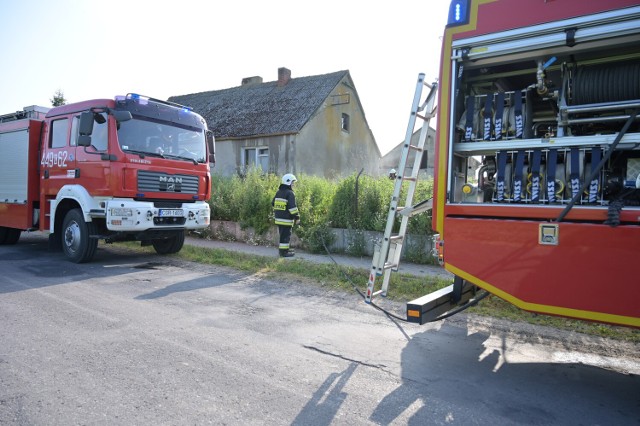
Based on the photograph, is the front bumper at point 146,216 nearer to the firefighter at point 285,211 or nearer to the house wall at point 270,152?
the firefighter at point 285,211

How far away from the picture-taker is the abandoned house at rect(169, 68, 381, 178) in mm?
21531

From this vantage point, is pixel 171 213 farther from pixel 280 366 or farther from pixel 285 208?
pixel 280 366

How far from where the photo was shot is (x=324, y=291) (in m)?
6.79

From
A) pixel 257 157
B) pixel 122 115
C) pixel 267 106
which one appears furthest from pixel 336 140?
pixel 122 115

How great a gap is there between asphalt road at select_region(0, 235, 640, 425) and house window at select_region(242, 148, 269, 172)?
1619 centimetres

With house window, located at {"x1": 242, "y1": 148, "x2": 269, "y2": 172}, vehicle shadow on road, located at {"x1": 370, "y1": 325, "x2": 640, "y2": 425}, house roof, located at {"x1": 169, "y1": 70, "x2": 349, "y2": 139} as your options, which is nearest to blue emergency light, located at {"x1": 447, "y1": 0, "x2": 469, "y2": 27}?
vehicle shadow on road, located at {"x1": 370, "y1": 325, "x2": 640, "y2": 425}

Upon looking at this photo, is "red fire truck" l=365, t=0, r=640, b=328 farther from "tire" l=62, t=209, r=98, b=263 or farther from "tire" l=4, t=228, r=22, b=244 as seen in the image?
"tire" l=4, t=228, r=22, b=244

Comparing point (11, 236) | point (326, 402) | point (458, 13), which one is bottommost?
point (326, 402)

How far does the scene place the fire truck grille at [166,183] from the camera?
7.98 m

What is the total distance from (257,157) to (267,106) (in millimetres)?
3385

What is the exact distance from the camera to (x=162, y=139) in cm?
842

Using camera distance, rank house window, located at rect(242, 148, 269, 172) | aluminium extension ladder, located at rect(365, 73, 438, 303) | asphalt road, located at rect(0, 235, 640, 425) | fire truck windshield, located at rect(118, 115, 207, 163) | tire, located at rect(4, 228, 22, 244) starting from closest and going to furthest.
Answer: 1. asphalt road, located at rect(0, 235, 640, 425)
2. aluminium extension ladder, located at rect(365, 73, 438, 303)
3. fire truck windshield, located at rect(118, 115, 207, 163)
4. tire, located at rect(4, 228, 22, 244)
5. house window, located at rect(242, 148, 269, 172)

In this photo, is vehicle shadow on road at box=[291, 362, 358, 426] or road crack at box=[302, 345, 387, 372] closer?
vehicle shadow on road at box=[291, 362, 358, 426]

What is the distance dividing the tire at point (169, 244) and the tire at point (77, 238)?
1620 millimetres
